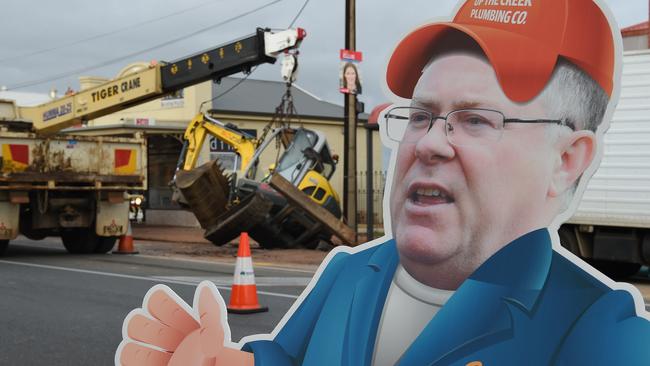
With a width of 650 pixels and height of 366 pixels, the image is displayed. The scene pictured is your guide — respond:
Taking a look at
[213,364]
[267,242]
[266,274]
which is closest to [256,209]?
[267,242]

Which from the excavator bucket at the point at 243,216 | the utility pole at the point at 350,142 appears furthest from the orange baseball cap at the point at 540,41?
the excavator bucket at the point at 243,216

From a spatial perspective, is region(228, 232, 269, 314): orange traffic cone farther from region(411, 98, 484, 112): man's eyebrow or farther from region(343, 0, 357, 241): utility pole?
region(343, 0, 357, 241): utility pole

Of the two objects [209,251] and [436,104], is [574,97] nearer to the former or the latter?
[436,104]

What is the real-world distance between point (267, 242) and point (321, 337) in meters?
15.1

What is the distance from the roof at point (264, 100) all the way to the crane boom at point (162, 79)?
1063cm

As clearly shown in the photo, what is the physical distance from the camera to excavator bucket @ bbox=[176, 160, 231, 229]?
1731 centimetres

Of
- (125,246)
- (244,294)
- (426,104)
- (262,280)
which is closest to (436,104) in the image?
(426,104)

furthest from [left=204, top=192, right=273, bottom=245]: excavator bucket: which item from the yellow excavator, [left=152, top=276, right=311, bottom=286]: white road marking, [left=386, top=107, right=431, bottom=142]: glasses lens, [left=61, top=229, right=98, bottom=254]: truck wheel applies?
[left=386, top=107, right=431, bottom=142]: glasses lens

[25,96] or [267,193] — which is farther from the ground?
[25,96]

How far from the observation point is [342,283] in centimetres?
282

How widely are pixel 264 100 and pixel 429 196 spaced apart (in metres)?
29.3

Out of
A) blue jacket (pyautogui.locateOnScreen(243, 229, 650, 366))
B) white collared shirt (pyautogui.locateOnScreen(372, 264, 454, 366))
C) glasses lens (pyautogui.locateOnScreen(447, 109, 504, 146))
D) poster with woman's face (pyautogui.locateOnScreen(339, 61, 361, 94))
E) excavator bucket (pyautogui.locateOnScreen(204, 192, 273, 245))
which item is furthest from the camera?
excavator bucket (pyautogui.locateOnScreen(204, 192, 273, 245))

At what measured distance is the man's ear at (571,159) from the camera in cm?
238

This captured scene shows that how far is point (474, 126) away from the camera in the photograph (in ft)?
7.99
